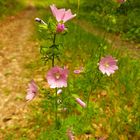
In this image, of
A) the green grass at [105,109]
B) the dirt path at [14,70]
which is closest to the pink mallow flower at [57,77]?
the green grass at [105,109]

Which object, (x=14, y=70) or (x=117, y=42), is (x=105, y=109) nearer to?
(x=14, y=70)

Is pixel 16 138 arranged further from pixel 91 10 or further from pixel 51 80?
pixel 91 10

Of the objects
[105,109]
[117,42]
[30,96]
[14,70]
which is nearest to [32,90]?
[30,96]

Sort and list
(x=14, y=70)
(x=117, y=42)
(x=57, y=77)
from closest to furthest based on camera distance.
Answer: (x=57, y=77)
(x=14, y=70)
(x=117, y=42)

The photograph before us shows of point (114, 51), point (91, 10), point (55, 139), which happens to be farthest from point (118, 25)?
point (55, 139)

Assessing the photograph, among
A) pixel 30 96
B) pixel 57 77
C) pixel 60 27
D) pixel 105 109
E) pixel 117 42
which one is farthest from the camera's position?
pixel 117 42

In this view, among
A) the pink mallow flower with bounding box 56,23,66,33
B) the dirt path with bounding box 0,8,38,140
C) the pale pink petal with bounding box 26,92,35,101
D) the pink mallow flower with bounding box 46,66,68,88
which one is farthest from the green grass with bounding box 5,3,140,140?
the pink mallow flower with bounding box 56,23,66,33

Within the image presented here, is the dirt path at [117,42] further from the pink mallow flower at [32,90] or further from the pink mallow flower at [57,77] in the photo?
the pink mallow flower at [57,77]
